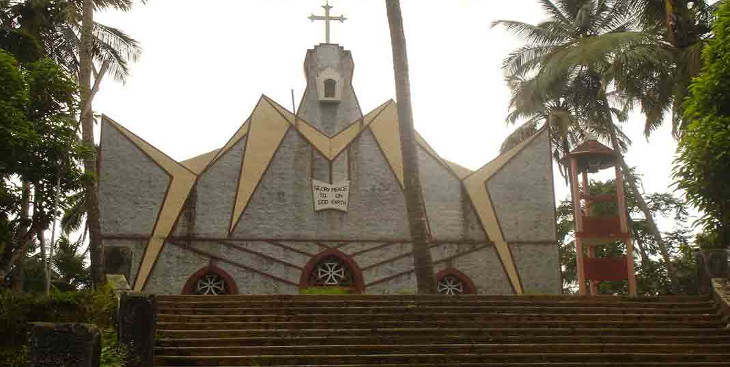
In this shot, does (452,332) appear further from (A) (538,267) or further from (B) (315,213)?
(A) (538,267)

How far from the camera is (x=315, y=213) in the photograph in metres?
19.8

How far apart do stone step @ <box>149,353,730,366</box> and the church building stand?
8.89m

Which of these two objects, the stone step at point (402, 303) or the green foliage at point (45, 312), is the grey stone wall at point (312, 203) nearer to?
the stone step at point (402, 303)

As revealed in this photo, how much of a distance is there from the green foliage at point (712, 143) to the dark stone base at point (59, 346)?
1230 cm

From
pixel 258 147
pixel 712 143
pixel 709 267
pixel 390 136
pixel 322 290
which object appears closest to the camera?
pixel 709 267

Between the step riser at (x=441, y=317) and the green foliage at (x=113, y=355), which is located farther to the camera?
the step riser at (x=441, y=317)

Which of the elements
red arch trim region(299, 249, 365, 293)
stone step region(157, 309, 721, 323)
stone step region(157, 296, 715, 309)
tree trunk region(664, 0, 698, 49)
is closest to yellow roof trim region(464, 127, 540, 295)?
red arch trim region(299, 249, 365, 293)

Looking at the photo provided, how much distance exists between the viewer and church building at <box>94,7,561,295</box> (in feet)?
62.2

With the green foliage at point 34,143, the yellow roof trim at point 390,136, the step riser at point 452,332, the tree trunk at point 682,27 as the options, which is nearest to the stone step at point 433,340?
the step riser at point 452,332

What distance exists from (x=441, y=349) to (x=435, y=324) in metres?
1.07

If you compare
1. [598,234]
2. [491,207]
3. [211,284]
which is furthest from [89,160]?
[598,234]

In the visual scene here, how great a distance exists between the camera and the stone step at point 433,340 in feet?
34.5

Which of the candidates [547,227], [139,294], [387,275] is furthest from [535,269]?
[139,294]

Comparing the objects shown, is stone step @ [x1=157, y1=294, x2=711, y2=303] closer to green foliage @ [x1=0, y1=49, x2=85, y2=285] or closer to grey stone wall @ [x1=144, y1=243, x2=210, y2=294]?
green foliage @ [x1=0, y1=49, x2=85, y2=285]
